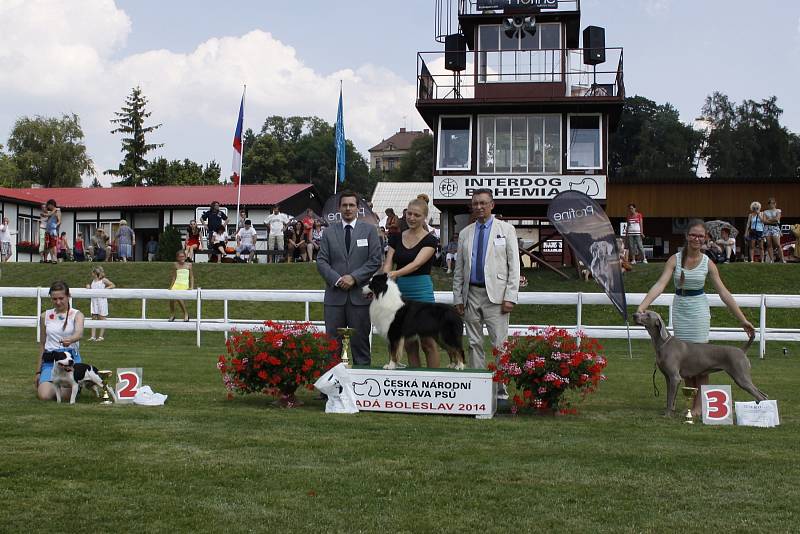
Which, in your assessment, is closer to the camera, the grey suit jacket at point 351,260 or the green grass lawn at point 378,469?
the green grass lawn at point 378,469

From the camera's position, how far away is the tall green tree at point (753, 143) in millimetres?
72062

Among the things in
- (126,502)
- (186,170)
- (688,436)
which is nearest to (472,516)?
(126,502)

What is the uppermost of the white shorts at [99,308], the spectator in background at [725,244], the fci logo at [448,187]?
the fci logo at [448,187]

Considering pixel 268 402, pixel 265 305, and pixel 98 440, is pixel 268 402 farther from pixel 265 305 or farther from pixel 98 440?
pixel 265 305

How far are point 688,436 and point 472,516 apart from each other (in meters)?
3.08

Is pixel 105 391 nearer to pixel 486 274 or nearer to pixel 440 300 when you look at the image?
pixel 486 274

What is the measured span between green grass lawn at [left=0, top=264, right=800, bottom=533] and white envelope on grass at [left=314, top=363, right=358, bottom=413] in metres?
0.24

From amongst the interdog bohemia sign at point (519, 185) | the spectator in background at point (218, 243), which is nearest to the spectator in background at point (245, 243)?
the spectator in background at point (218, 243)

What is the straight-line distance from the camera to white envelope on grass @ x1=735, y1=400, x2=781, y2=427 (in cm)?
788

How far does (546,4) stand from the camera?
3075 centimetres

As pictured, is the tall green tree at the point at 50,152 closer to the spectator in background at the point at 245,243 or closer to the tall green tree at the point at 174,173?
the tall green tree at the point at 174,173

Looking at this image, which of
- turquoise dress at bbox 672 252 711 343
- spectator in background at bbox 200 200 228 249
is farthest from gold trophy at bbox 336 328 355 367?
spectator in background at bbox 200 200 228 249

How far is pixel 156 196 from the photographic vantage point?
50844mm

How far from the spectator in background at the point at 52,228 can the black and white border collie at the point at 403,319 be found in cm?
1943
